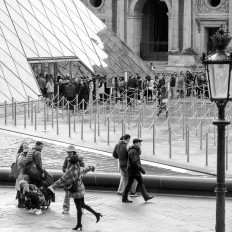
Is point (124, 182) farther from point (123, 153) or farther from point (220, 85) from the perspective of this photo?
point (220, 85)

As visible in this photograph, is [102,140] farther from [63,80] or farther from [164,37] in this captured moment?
[164,37]

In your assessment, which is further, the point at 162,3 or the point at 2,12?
the point at 162,3

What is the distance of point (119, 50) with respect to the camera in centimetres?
4747

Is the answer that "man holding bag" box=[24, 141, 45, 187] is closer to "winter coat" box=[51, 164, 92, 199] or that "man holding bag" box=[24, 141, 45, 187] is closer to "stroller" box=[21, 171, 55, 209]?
"stroller" box=[21, 171, 55, 209]

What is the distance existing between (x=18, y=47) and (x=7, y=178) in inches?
698

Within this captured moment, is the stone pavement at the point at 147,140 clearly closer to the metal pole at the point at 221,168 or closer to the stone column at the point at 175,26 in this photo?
the metal pole at the point at 221,168

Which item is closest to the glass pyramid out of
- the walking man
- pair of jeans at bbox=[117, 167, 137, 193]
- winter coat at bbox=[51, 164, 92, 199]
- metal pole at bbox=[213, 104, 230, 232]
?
pair of jeans at bbox=[117, 167, 137, 193]

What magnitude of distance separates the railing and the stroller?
149 feet

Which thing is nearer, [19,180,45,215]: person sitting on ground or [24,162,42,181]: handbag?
[19,180,45,215]: person sitting on ground

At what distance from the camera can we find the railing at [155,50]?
6344cm

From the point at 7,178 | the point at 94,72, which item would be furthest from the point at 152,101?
the point at 7,178

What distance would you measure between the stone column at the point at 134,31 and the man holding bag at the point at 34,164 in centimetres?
4615

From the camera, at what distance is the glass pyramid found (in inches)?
1421

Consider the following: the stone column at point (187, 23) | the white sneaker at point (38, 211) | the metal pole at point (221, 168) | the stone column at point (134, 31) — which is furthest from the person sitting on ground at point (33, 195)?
the stone column at point (134, 31)
